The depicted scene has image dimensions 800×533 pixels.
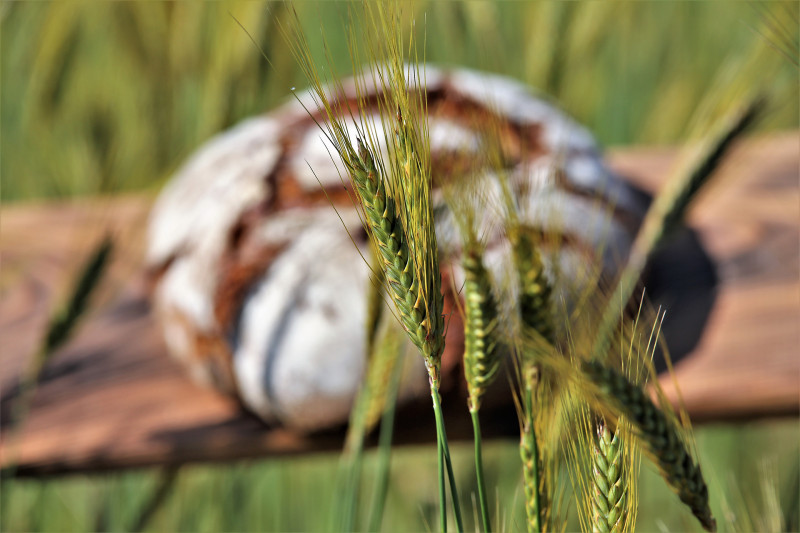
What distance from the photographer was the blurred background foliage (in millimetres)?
1160

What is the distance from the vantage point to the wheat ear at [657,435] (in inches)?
11.3

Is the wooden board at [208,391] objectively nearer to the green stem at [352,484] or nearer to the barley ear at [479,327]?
the green stem at [352,484]

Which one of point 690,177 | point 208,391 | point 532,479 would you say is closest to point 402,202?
point 532,479

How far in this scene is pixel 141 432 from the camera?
78cm

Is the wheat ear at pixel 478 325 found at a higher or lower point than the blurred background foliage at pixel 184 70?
lower

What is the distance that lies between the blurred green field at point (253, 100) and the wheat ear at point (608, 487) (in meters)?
0.45

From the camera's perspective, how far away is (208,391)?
825mm

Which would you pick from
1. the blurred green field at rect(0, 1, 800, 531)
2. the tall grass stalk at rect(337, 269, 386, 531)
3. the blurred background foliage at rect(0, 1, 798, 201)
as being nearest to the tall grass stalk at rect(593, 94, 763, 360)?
the blurred green field at rect(0, 1, 800, 531)

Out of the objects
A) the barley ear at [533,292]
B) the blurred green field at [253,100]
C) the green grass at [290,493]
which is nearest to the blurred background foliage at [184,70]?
the blurred green field at [253,100]

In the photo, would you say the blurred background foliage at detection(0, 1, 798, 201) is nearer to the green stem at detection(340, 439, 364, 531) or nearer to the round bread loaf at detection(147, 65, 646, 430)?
the round bread loaf at detection(147, 65, 646, 430)

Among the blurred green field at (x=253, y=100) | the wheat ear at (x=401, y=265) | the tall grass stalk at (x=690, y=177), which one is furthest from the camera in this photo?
the blurred green field at (x=253, y=100)

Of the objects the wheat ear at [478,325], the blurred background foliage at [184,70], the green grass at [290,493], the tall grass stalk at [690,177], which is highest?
the blurred background foliage at [184,70]

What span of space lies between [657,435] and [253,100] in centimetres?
85

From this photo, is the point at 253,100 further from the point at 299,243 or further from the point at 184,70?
the point at 299,243
